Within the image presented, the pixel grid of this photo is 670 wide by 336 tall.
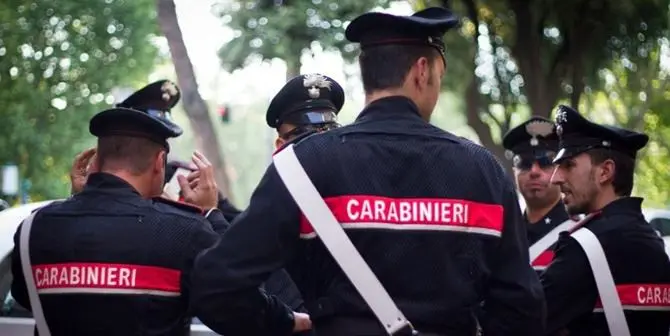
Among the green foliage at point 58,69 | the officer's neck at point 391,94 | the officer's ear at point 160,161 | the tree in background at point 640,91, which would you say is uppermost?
the green foliage at point 58,69

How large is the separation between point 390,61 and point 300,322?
907 mm

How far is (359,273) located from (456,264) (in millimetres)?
284

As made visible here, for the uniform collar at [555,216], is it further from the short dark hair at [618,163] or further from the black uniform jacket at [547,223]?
the short dark hair at [618,163]

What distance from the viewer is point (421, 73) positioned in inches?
135

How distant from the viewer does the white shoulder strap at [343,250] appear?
3.19 meters

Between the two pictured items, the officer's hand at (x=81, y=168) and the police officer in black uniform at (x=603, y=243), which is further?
the officer's hand at (x=81, y=168)

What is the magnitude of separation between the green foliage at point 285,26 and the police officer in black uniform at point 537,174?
233 inches

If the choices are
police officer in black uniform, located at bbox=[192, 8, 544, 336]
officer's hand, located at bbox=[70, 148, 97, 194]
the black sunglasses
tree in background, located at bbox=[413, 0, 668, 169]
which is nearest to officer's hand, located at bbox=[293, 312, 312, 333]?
police officer in black uniform, located at bbox=[192, 8, 544, 336]

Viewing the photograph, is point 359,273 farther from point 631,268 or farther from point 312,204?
point 631,268

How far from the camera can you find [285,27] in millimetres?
12297

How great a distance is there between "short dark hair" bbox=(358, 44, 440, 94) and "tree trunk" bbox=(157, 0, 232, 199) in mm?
9711

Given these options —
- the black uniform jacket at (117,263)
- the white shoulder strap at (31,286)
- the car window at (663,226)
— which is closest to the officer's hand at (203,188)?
the black uniform jacket at (117,263)

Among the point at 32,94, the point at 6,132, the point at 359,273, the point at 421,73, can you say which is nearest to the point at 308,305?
the point at 359,273

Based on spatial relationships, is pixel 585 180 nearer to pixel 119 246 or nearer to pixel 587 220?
pixel 587 220
